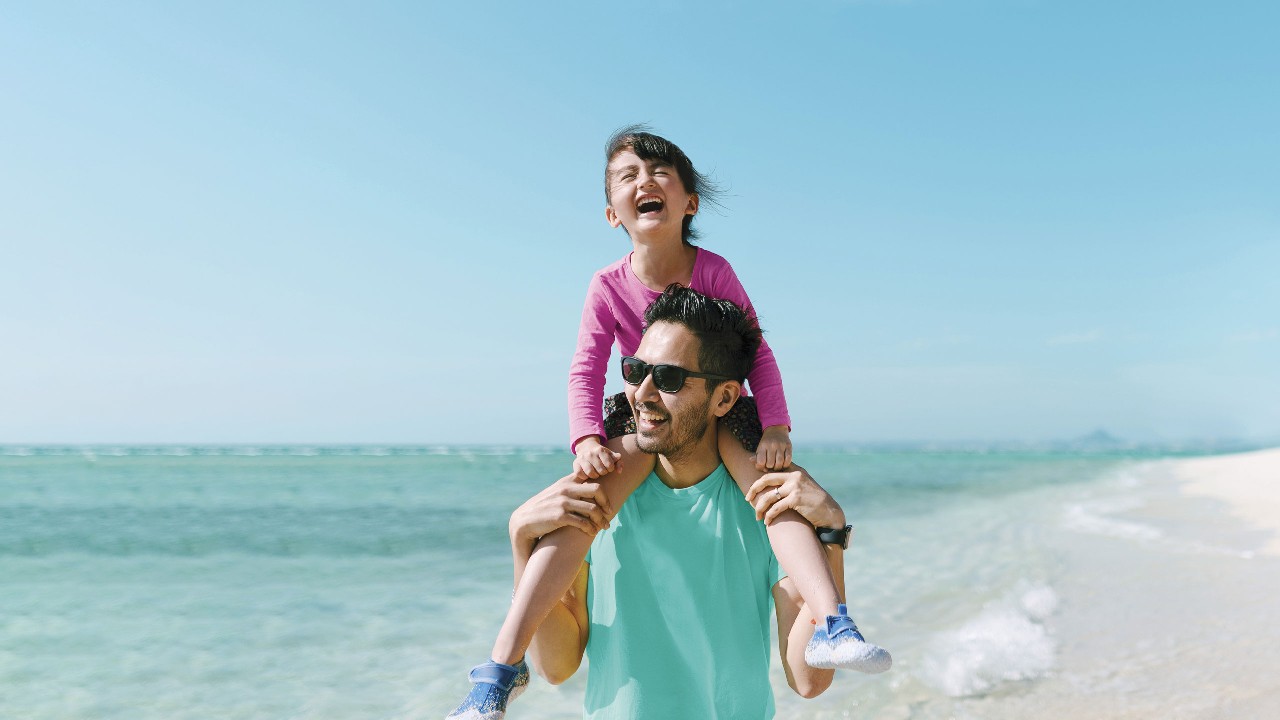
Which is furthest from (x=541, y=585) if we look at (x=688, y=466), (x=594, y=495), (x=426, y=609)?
(x=426, y=609)

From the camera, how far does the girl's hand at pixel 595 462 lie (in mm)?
2451

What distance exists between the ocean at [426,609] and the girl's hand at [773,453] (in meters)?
3.45

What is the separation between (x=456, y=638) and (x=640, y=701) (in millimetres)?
5023

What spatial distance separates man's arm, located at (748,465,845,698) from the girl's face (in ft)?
3.35

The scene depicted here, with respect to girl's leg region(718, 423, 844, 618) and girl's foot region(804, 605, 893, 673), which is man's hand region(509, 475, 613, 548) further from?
girl's foot region(804, 605, 893, 673)

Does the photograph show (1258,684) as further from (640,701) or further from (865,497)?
(865,497)

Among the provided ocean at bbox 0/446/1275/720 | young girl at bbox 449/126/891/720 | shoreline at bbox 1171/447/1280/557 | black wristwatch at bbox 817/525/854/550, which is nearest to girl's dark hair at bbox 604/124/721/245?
young girl at bbox 449/126/891/720

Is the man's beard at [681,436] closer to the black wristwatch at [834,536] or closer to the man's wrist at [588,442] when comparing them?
the man's wrist at [588,442]

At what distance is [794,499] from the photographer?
7.56 ft

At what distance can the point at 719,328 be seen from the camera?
100 inches

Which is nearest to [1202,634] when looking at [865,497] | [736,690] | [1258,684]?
[1258,684]

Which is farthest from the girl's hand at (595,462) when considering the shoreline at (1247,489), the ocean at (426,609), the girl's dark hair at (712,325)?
the shoreline at (1247,489)

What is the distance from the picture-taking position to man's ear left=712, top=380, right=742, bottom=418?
255cm

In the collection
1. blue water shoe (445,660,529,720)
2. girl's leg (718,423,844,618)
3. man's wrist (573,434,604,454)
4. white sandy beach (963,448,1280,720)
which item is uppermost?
man's wrist (573,434,604,454)
